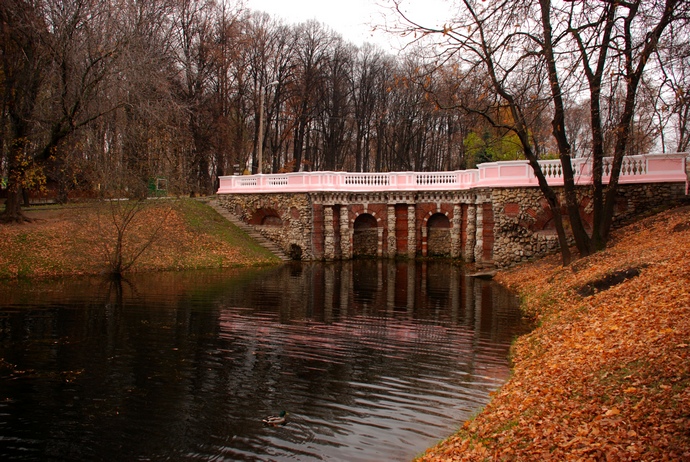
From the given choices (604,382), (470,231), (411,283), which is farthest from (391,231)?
(604,382)

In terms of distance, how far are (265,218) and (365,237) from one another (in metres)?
5.78

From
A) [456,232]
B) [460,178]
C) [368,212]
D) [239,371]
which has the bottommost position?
[239,371]

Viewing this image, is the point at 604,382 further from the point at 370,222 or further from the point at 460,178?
the point at 370,222

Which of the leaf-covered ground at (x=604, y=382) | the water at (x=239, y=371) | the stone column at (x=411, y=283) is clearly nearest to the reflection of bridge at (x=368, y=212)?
the stone column at (x=411, y=283)

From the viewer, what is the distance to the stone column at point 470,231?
29703 millimetres

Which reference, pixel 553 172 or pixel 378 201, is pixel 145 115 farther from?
pixel 553 172

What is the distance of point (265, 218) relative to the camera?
33.9m

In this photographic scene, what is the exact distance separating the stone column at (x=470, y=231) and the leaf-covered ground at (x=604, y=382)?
1543 cm

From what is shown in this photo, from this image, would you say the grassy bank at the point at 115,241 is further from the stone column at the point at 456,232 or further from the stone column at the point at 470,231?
the stone column at the point at 470,231

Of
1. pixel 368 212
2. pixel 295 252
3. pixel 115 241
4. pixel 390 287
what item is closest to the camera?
pixel 390 287

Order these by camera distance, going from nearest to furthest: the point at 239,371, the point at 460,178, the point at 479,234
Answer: the point at 239,371
the point at 479,234
the point at 460,178

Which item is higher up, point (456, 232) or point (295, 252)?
point (456, 232)

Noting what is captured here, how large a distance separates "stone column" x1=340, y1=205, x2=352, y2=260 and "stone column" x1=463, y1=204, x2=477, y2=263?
626 centimetres

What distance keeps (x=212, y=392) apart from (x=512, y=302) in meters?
11.1
